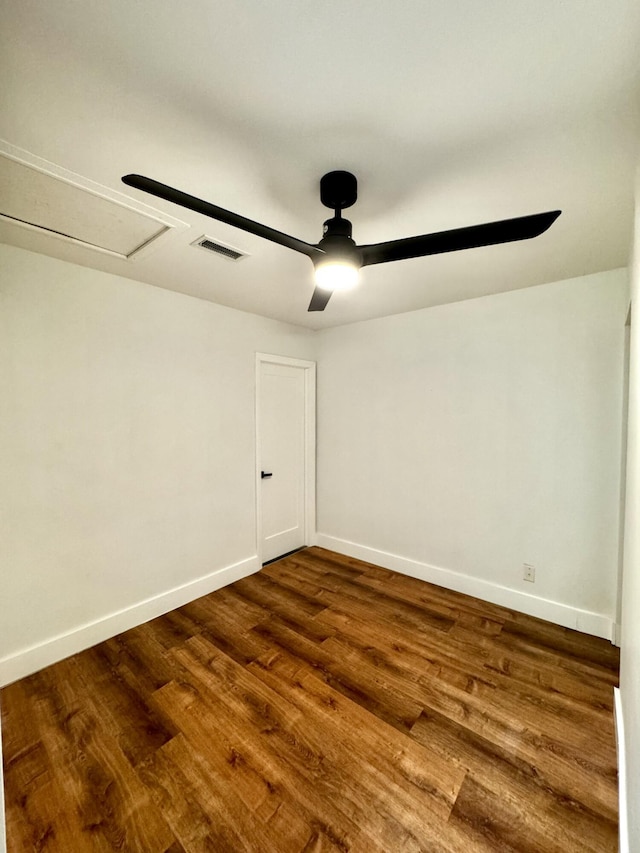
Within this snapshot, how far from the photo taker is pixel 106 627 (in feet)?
7.80

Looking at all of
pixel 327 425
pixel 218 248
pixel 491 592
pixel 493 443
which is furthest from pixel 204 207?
pixel 491 592

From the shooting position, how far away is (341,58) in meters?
0.93

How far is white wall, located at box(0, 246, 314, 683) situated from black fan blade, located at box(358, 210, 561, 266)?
Answer: 6.18ft

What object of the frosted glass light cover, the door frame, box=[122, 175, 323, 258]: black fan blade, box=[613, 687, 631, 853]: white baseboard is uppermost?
box=[122, 175, 323, 258]: black fan blade

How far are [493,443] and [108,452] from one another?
9.63ft

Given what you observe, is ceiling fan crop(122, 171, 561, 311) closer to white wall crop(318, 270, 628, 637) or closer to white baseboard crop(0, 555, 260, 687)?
white wall crop(318, 270, 628, 637)

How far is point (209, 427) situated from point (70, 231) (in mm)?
1615

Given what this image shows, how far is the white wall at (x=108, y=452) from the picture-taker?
205 centimetres

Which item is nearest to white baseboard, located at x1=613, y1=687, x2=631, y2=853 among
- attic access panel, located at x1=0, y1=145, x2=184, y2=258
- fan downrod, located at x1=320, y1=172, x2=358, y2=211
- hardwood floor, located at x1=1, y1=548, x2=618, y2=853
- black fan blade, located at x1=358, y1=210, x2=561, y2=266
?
hardwood floor, located at x1=1, y1=548, x2=618, y2=853

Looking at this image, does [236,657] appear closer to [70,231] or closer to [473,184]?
[70,231]

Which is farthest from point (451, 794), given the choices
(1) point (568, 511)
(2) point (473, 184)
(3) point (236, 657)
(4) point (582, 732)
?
(2) point (473, 184)

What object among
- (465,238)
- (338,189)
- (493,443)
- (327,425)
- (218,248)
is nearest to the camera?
(465,238)

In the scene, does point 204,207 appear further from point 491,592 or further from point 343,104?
point 491,592

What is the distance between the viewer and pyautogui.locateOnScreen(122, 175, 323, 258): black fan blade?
980 millimetres
